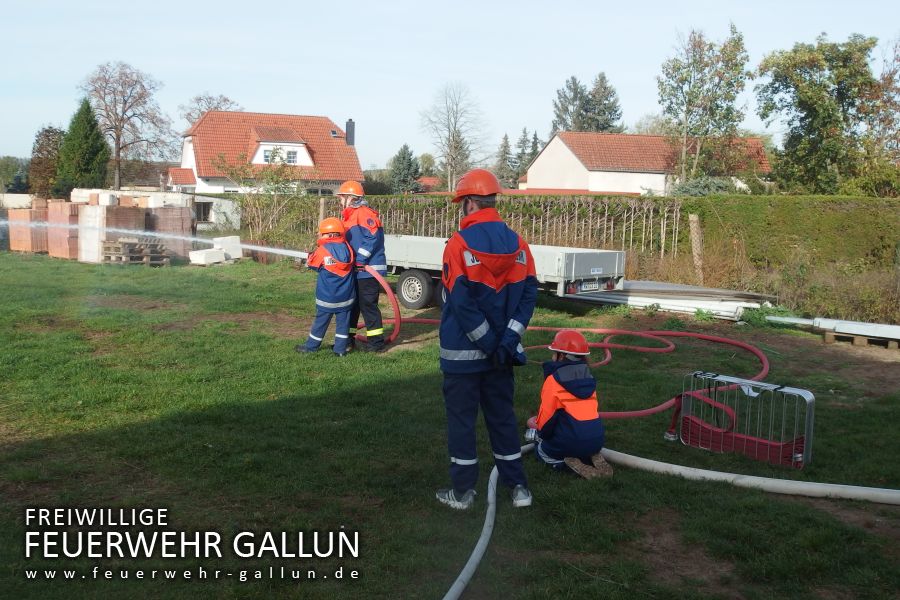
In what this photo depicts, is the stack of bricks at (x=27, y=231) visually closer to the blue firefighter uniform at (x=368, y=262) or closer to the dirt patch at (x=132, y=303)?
the dirt patch at (x=132, y=303)

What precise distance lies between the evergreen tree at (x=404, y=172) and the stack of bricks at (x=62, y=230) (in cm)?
3755

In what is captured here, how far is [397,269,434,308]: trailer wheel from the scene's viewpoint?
13.3 metres

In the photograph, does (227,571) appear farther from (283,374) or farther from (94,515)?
(283,374)

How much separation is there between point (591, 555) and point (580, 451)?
121 centimetres

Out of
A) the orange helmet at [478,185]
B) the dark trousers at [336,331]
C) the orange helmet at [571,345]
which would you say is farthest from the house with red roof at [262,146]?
the orange helmet at [478,185]

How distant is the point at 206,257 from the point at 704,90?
27.4 m

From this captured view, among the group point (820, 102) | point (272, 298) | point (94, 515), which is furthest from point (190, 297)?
point (820, 102)

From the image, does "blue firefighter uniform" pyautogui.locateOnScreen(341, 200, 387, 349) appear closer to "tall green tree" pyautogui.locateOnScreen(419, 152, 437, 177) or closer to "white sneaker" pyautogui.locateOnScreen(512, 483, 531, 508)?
"white sneaker" pyautogui.locateOnScreen(512, 483, 531, 508)

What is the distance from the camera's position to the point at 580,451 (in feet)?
17.6

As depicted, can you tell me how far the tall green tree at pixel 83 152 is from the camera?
1841 inches

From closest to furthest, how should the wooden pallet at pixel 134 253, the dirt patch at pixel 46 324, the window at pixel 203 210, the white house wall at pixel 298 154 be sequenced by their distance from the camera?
1. the dirt patch at pixel 46 324
2. the wooden pallet at pixel 134 253
3. the window at pixel 203 210
4. the white house wall at pixel 298 154

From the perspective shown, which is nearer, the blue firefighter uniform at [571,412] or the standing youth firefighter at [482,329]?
the standing youth firefighter at [482,329]

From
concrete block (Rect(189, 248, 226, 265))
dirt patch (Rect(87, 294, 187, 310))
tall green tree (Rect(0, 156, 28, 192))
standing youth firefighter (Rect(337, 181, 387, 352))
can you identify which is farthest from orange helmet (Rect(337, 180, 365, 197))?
tall green tree (Rect(0, 156, 28, 192))

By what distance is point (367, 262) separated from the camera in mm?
9453
